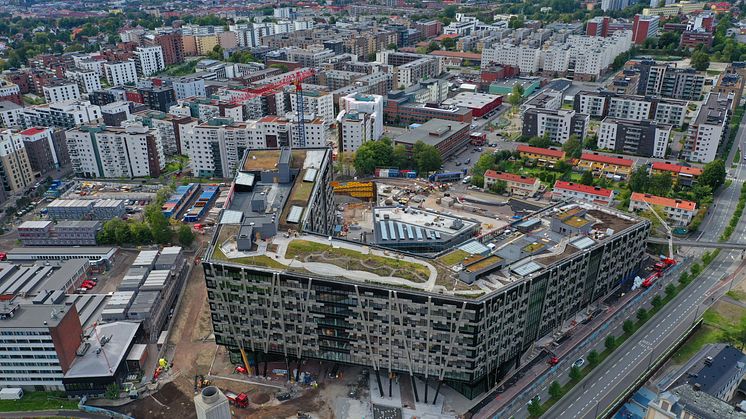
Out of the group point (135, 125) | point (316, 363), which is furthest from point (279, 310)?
point (135, 125)

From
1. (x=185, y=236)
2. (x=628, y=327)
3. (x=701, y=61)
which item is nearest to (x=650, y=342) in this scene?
(x=628, y=327)

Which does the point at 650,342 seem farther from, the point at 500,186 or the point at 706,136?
the point at 706,136

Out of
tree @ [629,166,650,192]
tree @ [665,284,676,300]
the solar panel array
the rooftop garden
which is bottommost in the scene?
tree @ [665,284,676,300]

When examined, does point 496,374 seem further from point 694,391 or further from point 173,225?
point 173,225

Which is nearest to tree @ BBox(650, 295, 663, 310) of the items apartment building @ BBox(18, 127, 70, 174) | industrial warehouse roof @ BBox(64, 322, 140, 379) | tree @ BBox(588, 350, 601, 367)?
tree @ BBox(588, 350, 601, 367)

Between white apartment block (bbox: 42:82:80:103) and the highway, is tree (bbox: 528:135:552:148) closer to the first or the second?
the highway
